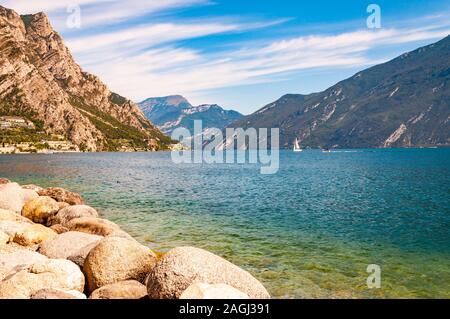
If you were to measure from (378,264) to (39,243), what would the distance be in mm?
22256

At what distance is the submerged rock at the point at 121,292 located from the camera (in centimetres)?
1392

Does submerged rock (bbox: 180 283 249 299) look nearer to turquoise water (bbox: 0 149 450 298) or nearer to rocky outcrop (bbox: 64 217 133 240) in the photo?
turquoise water (bbox: 0 149 450 298)

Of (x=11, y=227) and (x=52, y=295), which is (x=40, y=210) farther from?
(x=52, y=295)

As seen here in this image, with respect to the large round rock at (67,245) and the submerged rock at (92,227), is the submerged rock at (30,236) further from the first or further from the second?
the submerged rock at (92,227)

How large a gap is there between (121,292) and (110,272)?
6.21ft

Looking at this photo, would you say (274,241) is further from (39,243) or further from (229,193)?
(229,193)

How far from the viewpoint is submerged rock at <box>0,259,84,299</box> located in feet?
43.7

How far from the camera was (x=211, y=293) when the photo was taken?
36.2 feet

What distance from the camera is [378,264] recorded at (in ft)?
87.2

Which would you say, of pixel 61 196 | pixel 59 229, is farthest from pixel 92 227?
pixel 61 196

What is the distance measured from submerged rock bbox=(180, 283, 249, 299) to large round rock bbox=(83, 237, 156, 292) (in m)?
5.60

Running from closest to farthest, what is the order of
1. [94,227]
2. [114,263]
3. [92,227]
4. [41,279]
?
[41,279]
[114,263]
[94,227]
[92,227]

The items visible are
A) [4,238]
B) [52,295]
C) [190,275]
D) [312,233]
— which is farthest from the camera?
[312,233]

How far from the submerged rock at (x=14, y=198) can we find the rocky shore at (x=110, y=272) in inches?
528
